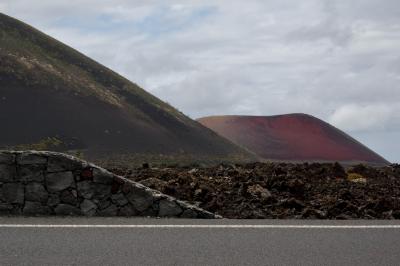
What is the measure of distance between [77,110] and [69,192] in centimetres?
4195

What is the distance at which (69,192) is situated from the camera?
10.3 metres

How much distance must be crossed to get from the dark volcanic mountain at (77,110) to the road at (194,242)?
35.2 m

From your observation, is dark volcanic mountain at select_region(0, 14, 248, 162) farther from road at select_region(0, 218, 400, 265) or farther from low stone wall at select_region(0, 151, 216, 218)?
road at select_region(0, 218, 400, 265)

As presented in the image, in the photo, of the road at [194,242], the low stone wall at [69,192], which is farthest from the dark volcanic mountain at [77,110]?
the road at [194,242]

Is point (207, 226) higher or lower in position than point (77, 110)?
lower

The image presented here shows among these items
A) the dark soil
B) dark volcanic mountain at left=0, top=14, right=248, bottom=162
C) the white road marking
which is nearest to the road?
the white road marking

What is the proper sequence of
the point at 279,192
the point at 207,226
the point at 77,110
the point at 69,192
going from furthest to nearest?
the point at 77,110, the point at 279,192, the point at 69,192, the point at 207,226

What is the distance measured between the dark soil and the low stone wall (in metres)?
0.86

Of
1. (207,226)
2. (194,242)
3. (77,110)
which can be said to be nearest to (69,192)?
(207,226)

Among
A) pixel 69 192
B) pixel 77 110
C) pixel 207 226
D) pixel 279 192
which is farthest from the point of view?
pixel 77 110

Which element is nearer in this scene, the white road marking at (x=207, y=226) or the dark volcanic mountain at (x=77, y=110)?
the white road marking at (x=207, y=226)

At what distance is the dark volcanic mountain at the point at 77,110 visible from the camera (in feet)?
153

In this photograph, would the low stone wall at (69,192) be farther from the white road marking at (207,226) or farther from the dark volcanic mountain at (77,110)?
the dark volcanic mountain at (77,110)

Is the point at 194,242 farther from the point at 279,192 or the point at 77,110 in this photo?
the point at 77,110
